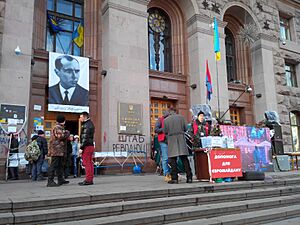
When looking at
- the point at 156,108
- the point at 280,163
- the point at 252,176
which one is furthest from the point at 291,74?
the point at 252,176

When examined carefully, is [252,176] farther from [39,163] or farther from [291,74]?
[291,74]

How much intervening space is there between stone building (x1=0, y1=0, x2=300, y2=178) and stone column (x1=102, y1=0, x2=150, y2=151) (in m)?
0.05

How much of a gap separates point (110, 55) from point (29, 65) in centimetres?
370

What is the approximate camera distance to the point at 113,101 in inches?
535

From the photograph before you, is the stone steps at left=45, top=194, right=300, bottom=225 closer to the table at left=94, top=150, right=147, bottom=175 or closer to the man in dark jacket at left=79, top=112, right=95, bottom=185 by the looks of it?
the man in dark jacket at left=79, top=112, right=95, bottom=185

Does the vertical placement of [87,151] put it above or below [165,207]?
above

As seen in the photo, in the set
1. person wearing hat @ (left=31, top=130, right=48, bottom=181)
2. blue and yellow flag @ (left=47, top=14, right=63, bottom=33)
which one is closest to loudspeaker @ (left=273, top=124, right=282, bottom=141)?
person wearing hat @ (left=31, top=130, right=48, bottom=181)

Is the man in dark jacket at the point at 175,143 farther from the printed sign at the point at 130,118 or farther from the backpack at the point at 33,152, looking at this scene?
the printed sign at the point at 130,118

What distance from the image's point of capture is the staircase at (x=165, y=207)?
4.79 metres

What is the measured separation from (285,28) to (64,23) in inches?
676

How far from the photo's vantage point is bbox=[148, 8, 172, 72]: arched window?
17.6 meters

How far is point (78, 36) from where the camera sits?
1507 cm

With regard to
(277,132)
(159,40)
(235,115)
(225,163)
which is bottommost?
(225,163)

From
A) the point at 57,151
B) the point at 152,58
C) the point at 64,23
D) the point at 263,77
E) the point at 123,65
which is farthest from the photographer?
the point at 263,77
